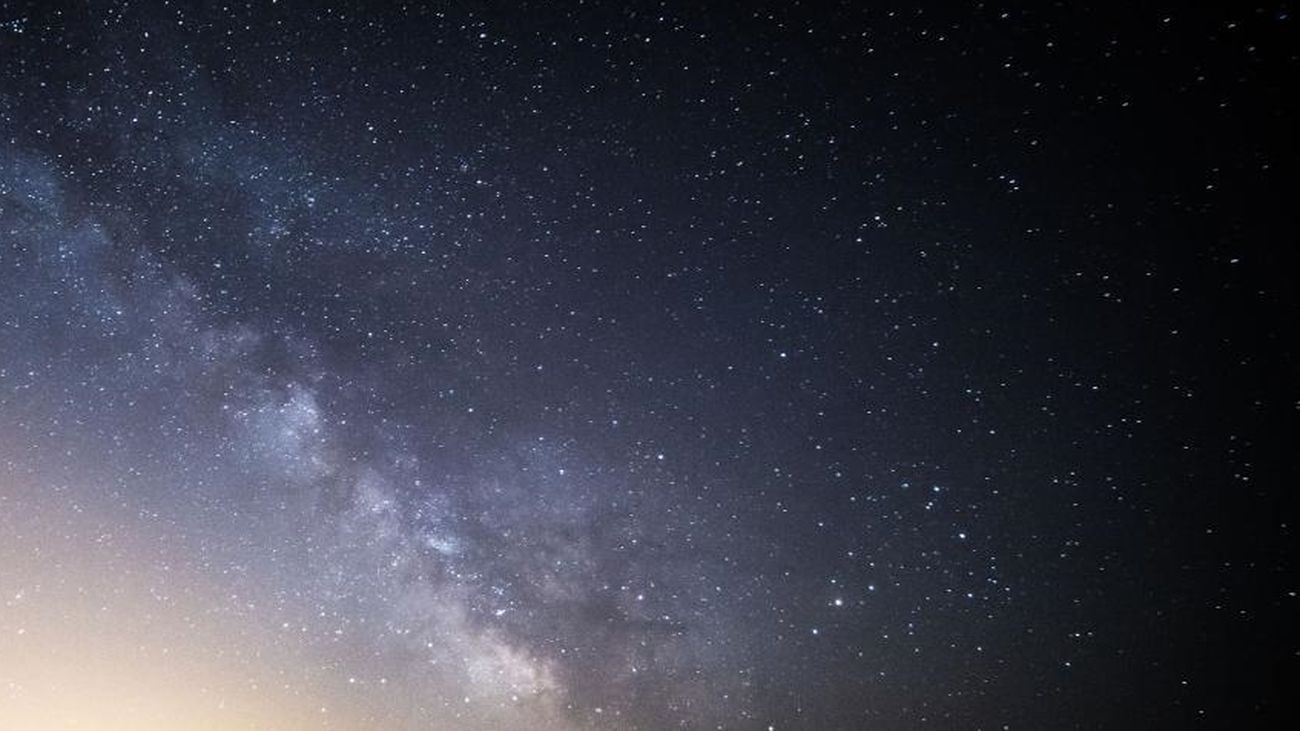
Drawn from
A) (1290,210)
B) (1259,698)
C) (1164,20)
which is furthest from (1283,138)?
(1259,698)

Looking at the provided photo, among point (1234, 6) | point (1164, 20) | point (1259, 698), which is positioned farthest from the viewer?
point (1259, 698)

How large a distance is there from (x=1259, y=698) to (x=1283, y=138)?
1622cm

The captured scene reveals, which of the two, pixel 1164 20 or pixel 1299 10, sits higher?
pixel 1164 20

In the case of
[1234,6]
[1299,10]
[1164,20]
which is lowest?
[1299,10]

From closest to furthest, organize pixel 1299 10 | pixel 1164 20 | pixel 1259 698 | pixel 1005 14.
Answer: pixel 1299 10 → pixel 1164 20 → pixel 1005 14 → pixel 1259 698

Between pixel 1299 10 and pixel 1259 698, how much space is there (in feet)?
56.6

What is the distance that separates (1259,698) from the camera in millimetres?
13172

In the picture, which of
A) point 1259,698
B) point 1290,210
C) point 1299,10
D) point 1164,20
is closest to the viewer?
point 1299,10

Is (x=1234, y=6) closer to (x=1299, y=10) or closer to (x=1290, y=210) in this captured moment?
(x=1299, y=10)

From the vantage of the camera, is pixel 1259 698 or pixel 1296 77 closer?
pixel 1296 77

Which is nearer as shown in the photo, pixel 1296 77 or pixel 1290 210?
pixel 1296 77

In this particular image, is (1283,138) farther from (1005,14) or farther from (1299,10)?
(1005,14)

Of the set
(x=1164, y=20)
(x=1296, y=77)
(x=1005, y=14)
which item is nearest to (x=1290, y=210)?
(x=1296, y=77)

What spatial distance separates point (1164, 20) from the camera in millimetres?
3178
